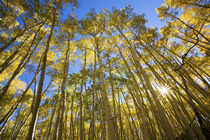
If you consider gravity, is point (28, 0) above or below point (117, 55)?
below

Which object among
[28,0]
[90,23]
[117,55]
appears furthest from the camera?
[117,55]

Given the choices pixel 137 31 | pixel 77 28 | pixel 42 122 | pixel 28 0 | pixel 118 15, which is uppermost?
pixel 118 15

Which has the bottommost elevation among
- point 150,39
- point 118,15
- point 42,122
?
point 42,122

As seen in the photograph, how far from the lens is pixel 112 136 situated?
8.64ft

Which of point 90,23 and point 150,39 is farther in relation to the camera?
point 90,23

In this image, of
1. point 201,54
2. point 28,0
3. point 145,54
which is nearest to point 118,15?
point 145,54

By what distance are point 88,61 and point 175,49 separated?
22.2 feet

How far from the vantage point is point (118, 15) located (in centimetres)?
664

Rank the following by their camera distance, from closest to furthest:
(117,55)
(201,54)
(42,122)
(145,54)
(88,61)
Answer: (201,54), (145,54), (117,55), (88,61), (42,122)

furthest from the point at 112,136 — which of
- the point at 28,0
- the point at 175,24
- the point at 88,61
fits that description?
the point at 175,24

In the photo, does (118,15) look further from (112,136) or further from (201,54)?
(112,136)

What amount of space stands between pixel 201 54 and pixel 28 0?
1015 centimetres

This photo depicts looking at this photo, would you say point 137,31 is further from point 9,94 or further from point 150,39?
point 9,94

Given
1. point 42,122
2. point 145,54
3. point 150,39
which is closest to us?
point 150,39
